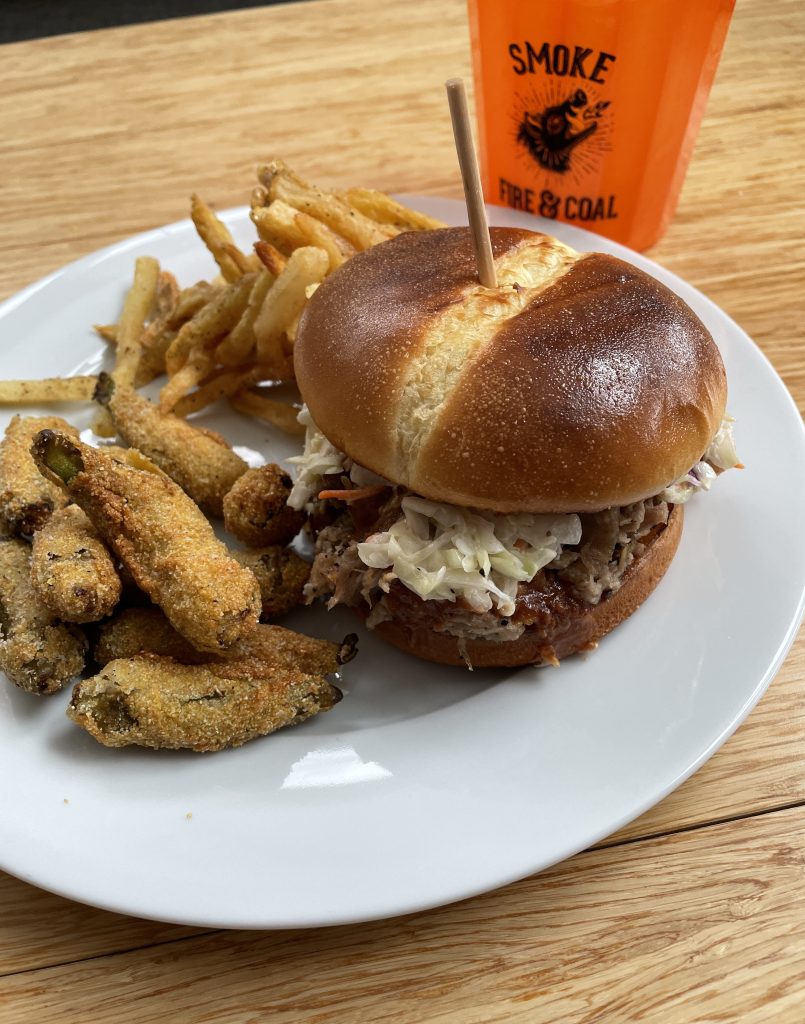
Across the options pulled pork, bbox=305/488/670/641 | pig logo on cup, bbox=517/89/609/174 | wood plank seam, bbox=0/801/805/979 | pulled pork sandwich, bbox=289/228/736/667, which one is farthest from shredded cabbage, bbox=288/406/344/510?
pig logo on cup, bbox=517/89/609/174

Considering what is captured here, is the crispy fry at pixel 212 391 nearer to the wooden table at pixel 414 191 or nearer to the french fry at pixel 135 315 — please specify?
the french fry at pixel 135 315

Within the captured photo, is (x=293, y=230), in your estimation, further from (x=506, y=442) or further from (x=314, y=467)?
(x=506, y=442)

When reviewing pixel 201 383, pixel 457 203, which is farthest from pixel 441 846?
pixel 457 203

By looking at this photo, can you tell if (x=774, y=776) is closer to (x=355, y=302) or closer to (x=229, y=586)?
(x=229, y=586)

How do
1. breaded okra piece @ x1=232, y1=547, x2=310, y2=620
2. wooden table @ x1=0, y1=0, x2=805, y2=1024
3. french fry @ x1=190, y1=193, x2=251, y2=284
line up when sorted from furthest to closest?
french fry @ x1=190, y1=193, x2=251, y2=284 < breaded okra piece @ x1=232, y1=547, x2=310, y2=620 < wooden table @ x1=0, y1=0, x2=805, y2=1024

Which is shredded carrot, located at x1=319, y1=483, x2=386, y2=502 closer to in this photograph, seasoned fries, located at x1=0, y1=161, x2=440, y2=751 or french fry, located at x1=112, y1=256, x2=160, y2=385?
seasoned fries, located at x1=0, y1=161, x2=440, y2=751

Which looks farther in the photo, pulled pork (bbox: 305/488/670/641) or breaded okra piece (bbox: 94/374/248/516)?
breaded okra piece (bbox: 94/374/248/516)

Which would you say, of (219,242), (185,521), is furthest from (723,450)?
(219,242)
